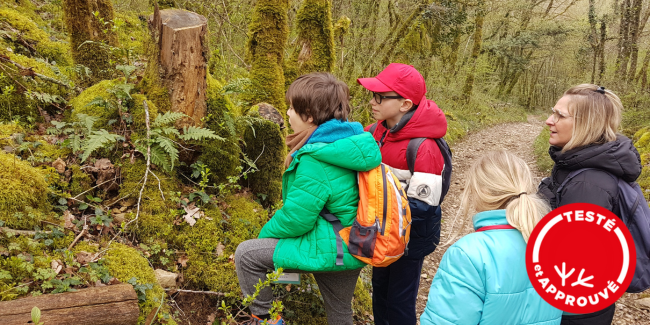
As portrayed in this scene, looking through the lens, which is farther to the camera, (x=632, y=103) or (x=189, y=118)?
(x=632, y=103)

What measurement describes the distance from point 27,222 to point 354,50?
30.8ft

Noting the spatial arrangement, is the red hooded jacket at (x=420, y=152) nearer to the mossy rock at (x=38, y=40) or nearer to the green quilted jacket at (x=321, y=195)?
the green quilted jacket at (x=321, y=195)

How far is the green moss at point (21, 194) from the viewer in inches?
115

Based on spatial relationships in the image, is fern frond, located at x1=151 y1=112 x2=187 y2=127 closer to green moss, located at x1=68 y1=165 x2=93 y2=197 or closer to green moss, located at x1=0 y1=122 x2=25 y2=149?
green moss, located at x1=68 y1=165 x2=93 y2=197

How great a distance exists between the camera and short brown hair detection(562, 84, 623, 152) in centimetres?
247

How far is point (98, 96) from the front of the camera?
Answer: 395 cm

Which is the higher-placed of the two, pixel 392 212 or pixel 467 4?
pixel 467 4

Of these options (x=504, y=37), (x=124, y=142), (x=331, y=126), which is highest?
(x=504, y=37)

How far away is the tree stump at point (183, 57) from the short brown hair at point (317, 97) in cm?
200

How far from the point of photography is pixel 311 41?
6.50 m

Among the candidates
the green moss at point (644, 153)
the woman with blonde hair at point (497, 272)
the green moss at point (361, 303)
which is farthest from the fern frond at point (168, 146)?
the green moss at point (644, 153)

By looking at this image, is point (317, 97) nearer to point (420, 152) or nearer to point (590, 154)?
point (420, 152)

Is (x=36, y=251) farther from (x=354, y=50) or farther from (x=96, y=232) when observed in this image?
(x=354, y=50)

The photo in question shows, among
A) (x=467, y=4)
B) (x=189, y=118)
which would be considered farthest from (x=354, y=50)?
(x=189, y=118)
